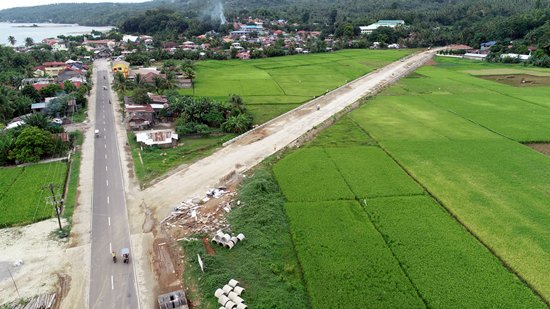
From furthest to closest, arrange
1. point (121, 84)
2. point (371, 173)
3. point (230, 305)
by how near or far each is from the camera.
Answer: point (121, 84) < point (371, 173) < point (230, 305)

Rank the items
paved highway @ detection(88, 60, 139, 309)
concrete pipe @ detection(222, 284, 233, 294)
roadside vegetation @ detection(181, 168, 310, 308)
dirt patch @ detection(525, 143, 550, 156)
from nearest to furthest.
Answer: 1. concrete pipe @ detection(222, 284, 233, 294)
2. roadside vegetation @ detection(181, 168, 310, 308)
3. paved highway @ detection(88, 60, 139, 309)
4. dirt patch @ detection(525, 143, 550, 156)

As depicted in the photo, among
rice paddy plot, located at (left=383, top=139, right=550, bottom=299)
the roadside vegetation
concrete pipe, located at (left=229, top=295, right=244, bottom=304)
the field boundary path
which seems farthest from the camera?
the field boundary path

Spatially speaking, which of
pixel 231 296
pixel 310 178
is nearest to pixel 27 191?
pixel 231 296

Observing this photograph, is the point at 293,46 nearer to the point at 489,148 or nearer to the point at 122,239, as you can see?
the point at 489,148

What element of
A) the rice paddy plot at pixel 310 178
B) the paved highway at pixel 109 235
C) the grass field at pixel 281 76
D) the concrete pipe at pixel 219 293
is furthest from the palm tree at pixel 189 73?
the concrete pipe at pixel 219 293

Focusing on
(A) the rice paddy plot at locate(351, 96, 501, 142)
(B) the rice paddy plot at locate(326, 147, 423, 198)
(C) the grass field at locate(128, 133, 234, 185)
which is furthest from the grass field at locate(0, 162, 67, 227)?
(A) the rice paddy plot at locate(351, 96, 501, 142)

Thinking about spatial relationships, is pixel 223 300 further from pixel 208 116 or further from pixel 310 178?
pixel 208 116

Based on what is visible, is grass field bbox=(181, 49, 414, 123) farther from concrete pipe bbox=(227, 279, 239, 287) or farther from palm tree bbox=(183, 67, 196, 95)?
concrete pipe bbox=(227, 279, 239, 287)
